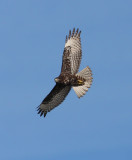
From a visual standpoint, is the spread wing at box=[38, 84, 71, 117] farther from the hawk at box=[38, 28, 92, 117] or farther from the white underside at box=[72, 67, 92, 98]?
the white underside at box=[72, 67, 92, 98]

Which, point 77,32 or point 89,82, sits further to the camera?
point 77,32

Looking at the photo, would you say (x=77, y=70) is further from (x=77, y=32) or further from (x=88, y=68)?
(x=77, y=32)

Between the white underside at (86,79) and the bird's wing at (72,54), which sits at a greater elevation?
the bird's wing at (72,54)

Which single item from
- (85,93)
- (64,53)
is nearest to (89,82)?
(85,93)

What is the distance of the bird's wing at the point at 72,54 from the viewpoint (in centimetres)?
1566

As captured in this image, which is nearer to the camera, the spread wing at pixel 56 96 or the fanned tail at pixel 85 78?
the fanned tail at pixel 85 78

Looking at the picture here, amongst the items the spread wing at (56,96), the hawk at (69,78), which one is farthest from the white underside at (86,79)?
the spread wing at (56,96)

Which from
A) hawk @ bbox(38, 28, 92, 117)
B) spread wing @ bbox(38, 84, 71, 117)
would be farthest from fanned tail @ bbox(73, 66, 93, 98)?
spread wing @ bbox(38, 84, 71, 117)

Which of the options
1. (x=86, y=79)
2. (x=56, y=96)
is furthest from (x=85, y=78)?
(x=56, y=96)

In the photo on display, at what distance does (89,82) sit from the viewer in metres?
15.3

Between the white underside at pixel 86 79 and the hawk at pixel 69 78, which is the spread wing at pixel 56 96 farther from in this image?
the white underside at pixel 86 79

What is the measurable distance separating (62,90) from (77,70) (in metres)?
0.93

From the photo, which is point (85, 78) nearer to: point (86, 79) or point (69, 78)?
point (86, 79)

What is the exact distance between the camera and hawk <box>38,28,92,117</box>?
1527cm
